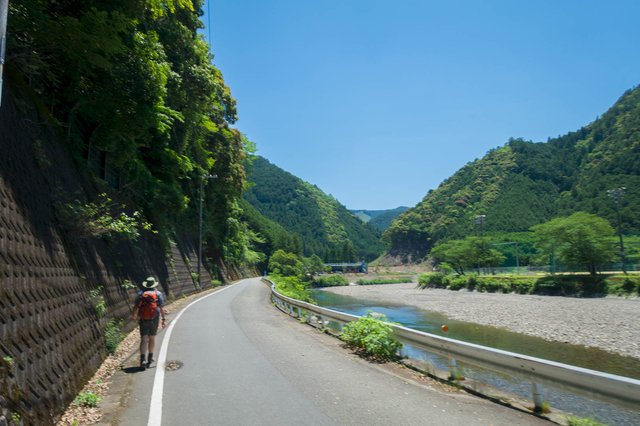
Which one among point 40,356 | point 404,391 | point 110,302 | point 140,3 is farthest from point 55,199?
point 404,391

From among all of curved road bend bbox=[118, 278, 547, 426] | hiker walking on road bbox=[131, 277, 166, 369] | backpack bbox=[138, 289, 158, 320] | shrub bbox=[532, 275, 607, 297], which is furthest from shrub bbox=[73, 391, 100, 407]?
shrub bbox=[532, 275, 607, 297]

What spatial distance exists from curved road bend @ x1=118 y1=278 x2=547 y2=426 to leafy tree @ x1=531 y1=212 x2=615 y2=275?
47344mm

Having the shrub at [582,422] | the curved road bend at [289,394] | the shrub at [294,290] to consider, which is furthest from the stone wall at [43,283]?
the shrub at [294,290]

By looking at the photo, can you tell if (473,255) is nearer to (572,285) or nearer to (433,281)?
(433,281)

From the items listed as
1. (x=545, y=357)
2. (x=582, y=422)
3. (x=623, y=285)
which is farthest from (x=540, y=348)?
(x=623, y=285)

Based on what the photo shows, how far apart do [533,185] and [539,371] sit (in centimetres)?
17111

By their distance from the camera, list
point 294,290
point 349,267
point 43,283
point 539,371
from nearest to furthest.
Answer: point 539,371 → point 43,283 → point 294,290 → point 349,267

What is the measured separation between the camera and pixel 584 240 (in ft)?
148

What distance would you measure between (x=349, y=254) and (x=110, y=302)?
517ft

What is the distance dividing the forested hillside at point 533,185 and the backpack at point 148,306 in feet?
356

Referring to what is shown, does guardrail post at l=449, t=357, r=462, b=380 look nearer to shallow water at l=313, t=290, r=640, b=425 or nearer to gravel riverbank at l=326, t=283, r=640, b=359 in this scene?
shallow water at l=313, t=290, r=640, b=425

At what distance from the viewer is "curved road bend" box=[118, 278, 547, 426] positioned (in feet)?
16.2

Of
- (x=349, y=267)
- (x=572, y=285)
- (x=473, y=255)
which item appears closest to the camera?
(x=572, y=285)

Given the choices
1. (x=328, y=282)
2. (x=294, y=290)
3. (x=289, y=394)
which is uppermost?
(x=289, y=394)
